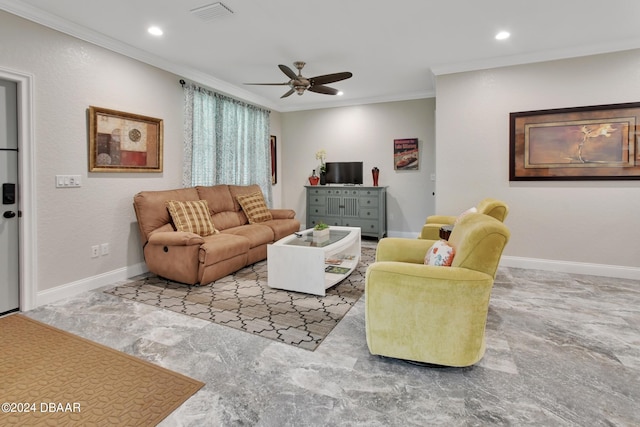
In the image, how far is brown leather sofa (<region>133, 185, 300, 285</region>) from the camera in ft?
11.6

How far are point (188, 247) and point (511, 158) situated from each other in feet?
13.2

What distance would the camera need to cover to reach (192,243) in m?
3.47

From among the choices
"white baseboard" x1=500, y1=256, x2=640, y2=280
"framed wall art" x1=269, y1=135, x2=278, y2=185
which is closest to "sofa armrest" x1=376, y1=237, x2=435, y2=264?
"white baseboard" x1=500, y1=256, x2=640, y2=280

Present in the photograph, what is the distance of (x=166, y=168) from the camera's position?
4395 mm

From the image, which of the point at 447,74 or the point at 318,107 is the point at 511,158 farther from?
the point at 318,107

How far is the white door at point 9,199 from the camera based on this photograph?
9.43 ft

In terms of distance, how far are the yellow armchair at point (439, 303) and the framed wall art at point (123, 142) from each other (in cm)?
319

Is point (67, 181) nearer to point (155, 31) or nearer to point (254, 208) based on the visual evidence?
point (155, 31)

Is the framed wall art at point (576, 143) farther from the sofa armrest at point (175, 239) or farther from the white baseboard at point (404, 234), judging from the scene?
the sofa armrest at point (175, 239)

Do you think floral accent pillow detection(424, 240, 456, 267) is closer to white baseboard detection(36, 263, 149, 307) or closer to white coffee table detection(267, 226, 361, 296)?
white coffee table detection(267, 226, 361, 296)

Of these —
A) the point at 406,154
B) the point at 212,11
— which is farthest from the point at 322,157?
the point at 212,11

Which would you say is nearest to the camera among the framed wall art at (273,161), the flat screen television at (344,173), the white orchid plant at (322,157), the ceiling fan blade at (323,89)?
Answer: the ceiling fan blade at (323,89)

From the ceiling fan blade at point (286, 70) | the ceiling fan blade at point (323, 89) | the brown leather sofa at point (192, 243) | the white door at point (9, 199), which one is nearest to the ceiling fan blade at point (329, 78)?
the ceiling fan blade at point (323, 89)

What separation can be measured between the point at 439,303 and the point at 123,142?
3719 millimetres
